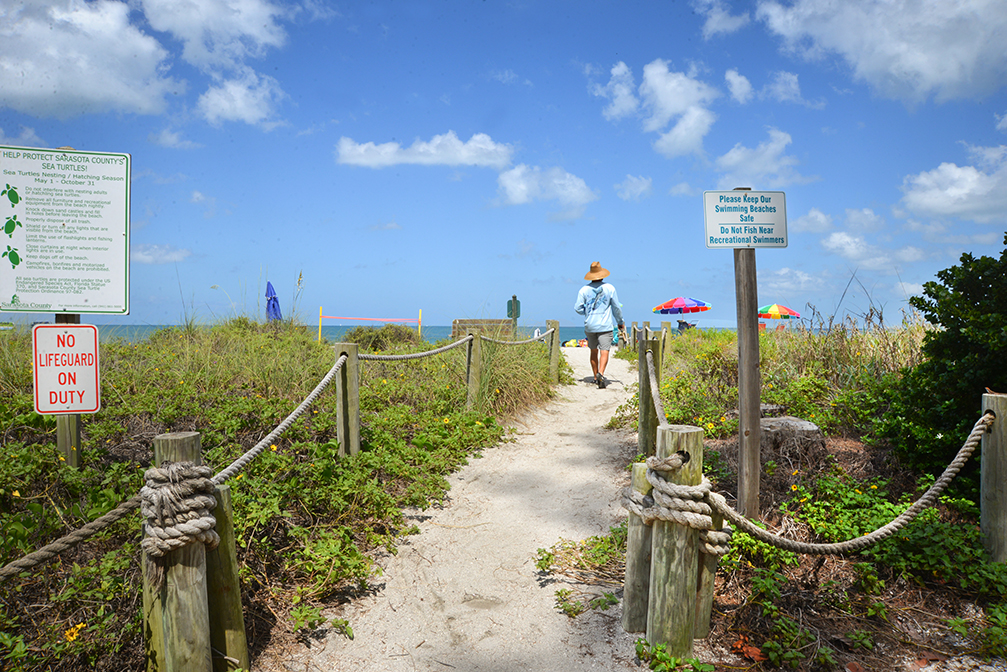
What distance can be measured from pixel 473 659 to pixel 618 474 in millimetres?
2914

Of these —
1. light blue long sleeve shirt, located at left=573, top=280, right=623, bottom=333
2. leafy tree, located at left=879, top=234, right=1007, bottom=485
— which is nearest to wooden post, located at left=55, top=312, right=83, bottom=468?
leafy tree, located at left=879, top=234, right=1007, bottom=485

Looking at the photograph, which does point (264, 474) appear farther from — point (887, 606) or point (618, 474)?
point (887, 606)

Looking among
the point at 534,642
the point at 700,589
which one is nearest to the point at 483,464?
the point at 534,642

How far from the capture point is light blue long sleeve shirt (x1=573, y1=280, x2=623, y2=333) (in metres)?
10.2

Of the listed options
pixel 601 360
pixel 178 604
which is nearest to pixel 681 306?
pixel 601 360

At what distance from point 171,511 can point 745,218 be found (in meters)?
3.60

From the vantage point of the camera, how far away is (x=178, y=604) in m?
2.34

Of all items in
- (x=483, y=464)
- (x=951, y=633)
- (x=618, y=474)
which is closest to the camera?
(x=951, y=633)

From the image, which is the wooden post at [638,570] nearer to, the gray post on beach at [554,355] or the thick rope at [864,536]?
the thick rope at [864,536]

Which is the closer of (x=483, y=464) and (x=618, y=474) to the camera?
(x=618, y=474)

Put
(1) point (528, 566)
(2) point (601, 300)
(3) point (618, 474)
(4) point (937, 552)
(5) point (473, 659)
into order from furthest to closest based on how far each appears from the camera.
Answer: (2) point (601, 300)
(3) point (618, 474)
(1) point (528, 566)
(4) point (937, 552)
(5) point (473, 659)

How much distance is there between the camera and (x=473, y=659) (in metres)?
2.94

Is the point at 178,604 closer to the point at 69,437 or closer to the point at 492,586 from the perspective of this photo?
the point at 492,586

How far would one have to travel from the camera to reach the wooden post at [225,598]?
252 cm
